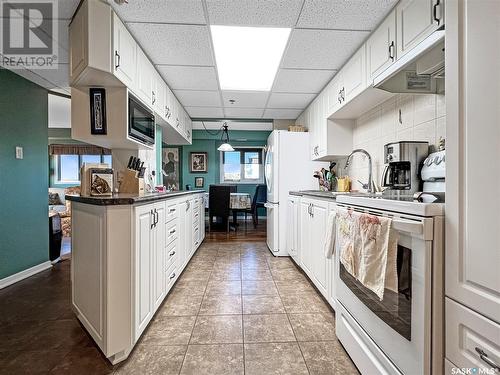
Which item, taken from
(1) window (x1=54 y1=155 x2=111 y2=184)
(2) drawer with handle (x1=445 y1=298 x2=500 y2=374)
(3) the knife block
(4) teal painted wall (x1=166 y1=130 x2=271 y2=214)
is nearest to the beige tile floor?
(2) drawer with handle (x1=445 y1=298 x2=500 y2=374)

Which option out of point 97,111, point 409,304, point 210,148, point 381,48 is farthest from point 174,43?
point 210,148

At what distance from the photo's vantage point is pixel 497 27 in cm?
67

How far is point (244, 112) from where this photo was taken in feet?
13.8

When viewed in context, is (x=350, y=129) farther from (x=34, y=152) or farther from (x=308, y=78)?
(x=34, y=152)

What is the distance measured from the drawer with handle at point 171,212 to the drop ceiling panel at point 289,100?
2031mm

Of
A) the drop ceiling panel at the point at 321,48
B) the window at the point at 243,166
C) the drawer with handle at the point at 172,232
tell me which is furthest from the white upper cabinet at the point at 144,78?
the window at the point at 243,166

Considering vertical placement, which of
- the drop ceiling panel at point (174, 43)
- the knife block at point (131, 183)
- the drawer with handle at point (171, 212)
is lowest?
the drawer with handle at point (171, 212)

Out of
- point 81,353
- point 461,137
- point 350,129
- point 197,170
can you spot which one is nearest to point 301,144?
point 350,129

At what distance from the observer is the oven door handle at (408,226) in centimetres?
84

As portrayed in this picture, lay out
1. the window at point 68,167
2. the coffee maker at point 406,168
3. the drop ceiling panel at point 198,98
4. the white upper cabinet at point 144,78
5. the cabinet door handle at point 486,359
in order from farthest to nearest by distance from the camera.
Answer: the window at point 68,167, the drop ceiling panel at point 198,98, the white upper cabinet at point 144,78, the coffee maker at point 406,168, the cabinet door handle at point 486,359

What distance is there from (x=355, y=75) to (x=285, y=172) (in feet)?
5.21

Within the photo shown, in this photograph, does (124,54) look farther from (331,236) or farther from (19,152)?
(331,236)

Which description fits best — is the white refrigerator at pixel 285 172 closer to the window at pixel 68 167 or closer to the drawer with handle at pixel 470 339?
the drawer with handle at pixel 470 339

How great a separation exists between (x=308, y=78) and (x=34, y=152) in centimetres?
328
